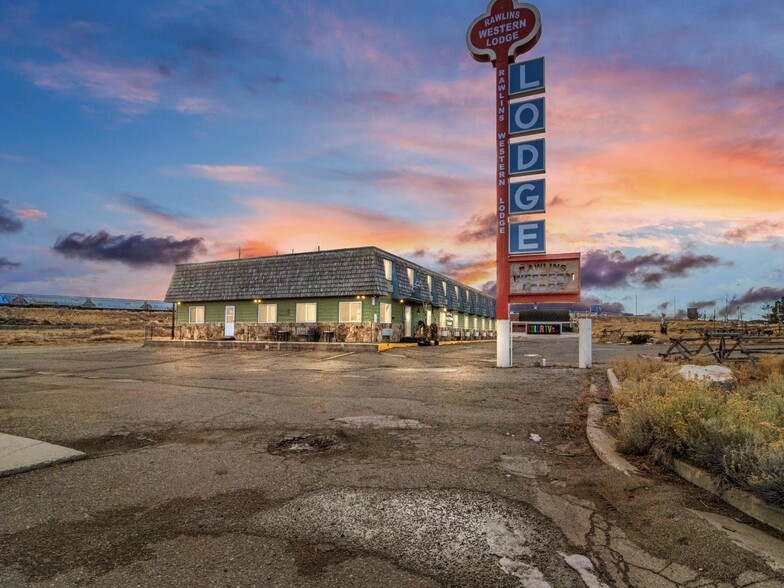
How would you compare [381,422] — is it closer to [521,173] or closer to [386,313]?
[521,173]

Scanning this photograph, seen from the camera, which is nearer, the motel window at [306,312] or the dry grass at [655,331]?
the motel window at [306,312]

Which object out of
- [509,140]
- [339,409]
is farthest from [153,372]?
[509,140]

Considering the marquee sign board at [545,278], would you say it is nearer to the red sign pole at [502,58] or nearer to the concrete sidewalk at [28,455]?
the red sign pole at [502,58]

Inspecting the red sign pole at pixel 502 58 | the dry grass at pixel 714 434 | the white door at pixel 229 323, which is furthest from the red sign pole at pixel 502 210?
the white door at pixel 229 323

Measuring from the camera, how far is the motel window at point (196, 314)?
3606cm

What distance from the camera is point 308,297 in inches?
1239

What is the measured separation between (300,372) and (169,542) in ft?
37.9

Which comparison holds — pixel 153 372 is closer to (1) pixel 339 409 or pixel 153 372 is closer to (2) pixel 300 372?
(2) pixel 300 372

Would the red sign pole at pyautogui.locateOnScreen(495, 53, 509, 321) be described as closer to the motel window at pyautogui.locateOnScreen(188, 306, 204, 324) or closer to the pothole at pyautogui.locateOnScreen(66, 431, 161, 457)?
the pothole at pyautogui.locateOnScreen(66, 431, 161, 457)

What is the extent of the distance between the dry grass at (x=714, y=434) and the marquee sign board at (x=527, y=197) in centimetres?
1124

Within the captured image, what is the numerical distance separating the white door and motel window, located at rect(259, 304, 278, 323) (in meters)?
2.68

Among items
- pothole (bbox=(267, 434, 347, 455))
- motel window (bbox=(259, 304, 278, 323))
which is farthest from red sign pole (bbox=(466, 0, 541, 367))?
motel window (bbox=(259, 304, 278, 323))

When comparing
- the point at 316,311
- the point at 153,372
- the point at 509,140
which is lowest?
the point at 153,372

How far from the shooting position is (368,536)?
3.35 meters
